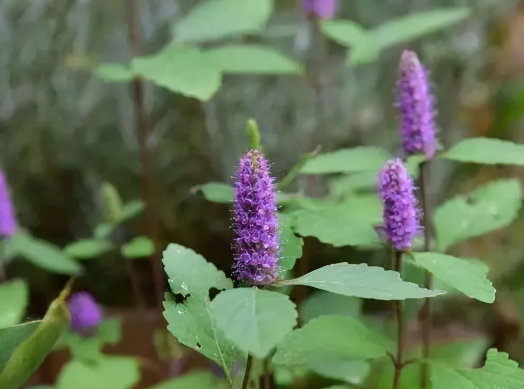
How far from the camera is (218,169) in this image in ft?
5.26

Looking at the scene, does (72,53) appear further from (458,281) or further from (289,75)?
(458,281)

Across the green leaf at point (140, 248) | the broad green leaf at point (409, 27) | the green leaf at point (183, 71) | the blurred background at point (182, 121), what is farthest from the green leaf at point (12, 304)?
the broad green leaf at point (409, 27)

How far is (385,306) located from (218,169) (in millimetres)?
699

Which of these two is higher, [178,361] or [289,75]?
[289,75]

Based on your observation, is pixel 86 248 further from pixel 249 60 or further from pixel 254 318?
pixel 254 318

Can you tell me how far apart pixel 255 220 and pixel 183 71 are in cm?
54

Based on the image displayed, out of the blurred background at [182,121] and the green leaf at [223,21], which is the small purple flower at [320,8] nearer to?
the green leaf at [223,21]

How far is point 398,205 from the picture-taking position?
0.56m

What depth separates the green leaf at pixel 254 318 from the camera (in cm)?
36

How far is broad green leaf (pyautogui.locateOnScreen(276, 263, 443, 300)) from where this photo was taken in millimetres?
400

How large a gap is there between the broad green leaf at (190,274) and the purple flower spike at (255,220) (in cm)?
4

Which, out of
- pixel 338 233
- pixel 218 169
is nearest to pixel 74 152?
pixel 218 169

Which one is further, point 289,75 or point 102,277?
point 289,75

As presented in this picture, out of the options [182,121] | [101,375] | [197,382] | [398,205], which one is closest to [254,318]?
[398,205]
